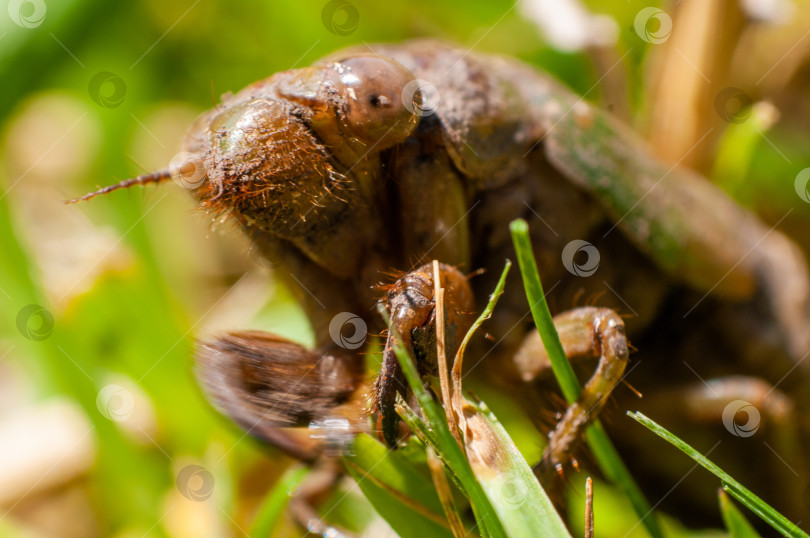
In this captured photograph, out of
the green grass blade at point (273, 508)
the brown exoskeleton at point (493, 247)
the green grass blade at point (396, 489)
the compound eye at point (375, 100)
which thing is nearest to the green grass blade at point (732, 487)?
the brown exoskeleton at point (493, 247)

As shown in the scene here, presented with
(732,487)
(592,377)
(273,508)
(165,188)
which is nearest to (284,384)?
(273,508)

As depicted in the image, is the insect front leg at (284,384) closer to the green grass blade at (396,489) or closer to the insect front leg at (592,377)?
the green grass blade at (396,489)

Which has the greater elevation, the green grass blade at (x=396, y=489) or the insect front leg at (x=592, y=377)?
the insect front leg at (x=592, y=377)

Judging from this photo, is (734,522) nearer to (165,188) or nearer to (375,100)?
(375,100)

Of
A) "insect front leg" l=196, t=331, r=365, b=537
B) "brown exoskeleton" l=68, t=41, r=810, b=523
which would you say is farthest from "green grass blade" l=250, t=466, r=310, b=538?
"insect front leg" l=196, t=331, r=365, b=537

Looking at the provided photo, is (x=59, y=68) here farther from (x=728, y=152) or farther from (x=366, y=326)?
(x=728, y=152)

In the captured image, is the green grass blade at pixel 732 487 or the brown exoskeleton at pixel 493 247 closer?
the green grass blade at pixel 732 487

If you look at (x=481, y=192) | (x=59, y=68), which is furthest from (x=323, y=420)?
(x=59, y=68)
